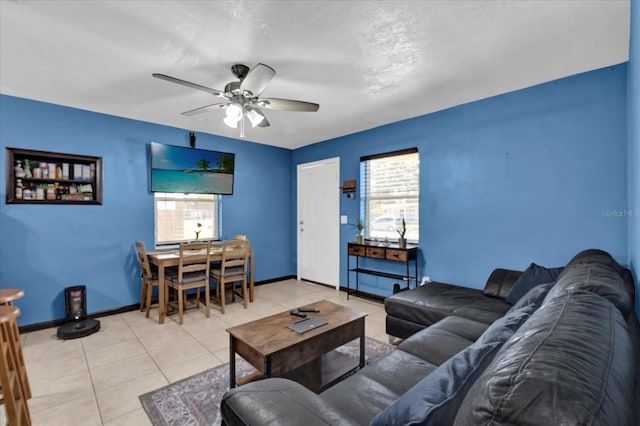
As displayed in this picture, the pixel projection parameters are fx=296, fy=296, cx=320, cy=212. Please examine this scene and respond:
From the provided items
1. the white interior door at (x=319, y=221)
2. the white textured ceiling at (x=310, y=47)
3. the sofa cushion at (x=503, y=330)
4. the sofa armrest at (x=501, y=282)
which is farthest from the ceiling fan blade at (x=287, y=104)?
the sofa armrest at (x=501, y=282)

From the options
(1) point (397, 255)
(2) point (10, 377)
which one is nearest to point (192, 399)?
(2) point (10, 377)

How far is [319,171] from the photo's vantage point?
205 inches

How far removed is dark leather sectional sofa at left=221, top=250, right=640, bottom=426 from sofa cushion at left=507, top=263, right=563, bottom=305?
2.04 ft

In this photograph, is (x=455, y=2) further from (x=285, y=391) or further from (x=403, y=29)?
(x=285, y=391)

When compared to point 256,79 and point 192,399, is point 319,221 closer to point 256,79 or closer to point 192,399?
point 256,79

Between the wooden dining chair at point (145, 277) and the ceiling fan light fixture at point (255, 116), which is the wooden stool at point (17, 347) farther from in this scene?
the ceiling fan light fixture at point (255, 116)

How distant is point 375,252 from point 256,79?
2637 millimetres

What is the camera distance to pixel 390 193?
4.25 m

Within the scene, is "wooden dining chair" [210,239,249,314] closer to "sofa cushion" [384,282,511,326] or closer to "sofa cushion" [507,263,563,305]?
"sofa cushion" [384,282,511,326]

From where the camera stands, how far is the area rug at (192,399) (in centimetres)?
186

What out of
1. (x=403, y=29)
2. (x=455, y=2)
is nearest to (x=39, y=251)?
(x=403, y=29)

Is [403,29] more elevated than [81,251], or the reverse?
A: [403,29]

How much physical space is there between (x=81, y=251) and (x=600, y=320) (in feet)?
15.0

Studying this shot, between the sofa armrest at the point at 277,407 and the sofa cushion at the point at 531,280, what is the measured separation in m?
2.12
